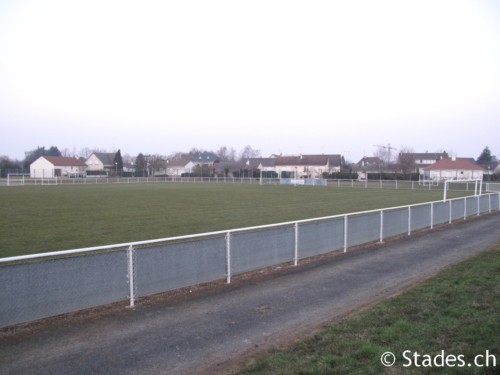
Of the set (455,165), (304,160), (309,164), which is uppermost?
(304,160)

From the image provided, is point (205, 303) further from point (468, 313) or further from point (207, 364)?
point (468, 313)

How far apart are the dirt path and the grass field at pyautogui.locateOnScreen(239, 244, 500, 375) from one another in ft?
1.80

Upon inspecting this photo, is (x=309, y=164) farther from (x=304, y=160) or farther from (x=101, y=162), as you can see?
(x=101, y=162)

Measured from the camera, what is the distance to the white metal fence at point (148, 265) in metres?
6.37

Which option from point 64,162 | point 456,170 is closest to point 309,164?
point 456,170

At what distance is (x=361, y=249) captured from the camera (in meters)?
13.1

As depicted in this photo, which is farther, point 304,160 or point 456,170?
point 304,160

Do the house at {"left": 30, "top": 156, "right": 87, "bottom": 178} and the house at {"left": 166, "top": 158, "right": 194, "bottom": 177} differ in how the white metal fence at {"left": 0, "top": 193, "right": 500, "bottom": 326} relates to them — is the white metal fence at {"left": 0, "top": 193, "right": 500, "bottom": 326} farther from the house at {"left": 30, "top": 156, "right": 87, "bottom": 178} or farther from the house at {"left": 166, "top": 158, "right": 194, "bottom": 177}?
A: the house at {"left": 166, "top": 158, "right": 194, "bottom": 177}

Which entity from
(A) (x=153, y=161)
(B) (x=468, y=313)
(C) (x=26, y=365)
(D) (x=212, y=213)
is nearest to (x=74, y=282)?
(C) (x=26, y=365)

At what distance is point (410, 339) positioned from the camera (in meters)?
5.45

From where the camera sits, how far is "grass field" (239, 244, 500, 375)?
15.3 ft

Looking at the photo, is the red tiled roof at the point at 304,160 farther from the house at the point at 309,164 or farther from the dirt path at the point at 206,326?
the dirt path at the point at 206,326

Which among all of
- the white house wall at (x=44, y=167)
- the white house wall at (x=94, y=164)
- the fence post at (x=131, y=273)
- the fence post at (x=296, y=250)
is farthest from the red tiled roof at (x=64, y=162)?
the fence post at (x=131, y=273)

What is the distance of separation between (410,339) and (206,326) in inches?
113
